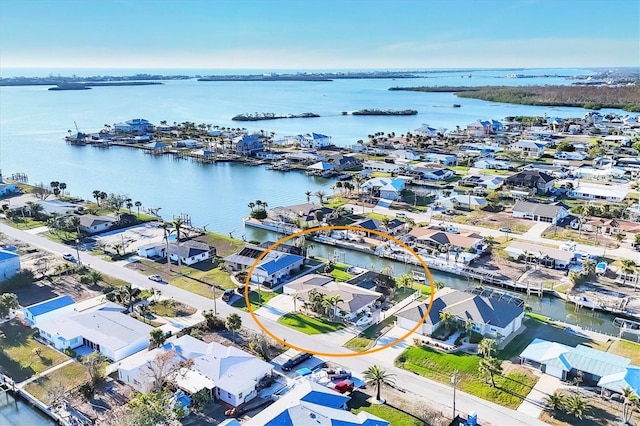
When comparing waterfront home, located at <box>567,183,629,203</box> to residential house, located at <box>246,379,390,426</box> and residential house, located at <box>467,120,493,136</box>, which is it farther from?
residential house, located at <box>246,379,390,426</box>

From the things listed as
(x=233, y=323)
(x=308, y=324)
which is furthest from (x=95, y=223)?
(x=308, y=324)

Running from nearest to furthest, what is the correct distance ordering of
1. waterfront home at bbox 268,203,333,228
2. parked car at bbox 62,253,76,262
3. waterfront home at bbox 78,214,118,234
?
parked car at bbox 62,253,76,262 < waterfront home at bbox 78,214,118,234 < waterfront home at bbox 268,203,333,228

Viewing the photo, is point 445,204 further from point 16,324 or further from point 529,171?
point 16,324

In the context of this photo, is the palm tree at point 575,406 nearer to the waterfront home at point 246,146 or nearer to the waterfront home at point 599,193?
the waterfront home at point 599,193

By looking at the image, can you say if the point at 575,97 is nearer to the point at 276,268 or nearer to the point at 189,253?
the point at 276,268

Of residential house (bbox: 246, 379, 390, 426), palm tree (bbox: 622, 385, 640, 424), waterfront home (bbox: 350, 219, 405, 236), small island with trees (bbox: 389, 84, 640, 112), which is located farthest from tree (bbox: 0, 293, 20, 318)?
small island with trees (bbox: 389, 84, 640, 112)

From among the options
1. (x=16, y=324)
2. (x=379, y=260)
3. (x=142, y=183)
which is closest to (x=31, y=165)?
(x=142, y=183)
